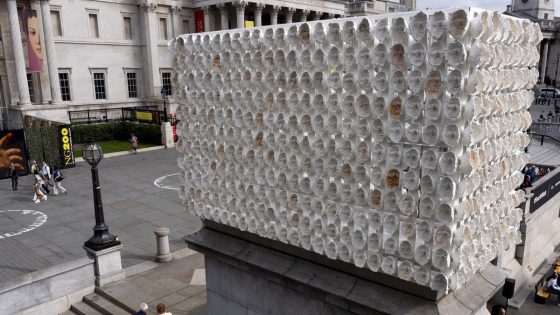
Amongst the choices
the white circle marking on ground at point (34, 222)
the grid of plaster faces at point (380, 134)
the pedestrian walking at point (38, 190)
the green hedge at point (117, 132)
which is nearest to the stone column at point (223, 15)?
the green hedge at point (117, 132)

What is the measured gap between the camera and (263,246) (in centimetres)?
723

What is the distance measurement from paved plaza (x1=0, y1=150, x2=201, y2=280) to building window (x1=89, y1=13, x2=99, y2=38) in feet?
70.4

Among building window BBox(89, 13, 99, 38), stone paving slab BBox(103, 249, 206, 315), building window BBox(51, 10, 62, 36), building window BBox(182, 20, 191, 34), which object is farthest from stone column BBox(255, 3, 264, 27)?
stone paving slab BBox(103, 249, 206, 315)

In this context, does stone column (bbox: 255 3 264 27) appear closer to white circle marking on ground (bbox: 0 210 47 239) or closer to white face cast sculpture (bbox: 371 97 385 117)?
white circle marking on ground (bbox: 0 210 47 239)

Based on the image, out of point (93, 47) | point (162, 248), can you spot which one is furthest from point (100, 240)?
point (93, 47)

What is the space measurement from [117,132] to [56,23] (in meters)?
12.3

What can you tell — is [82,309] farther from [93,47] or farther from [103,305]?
[93,47]

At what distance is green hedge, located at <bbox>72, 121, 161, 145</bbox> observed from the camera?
33.4 metres

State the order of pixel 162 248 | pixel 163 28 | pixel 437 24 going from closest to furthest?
pixel 437 24 → pixel 162 248 → pixel 163 28

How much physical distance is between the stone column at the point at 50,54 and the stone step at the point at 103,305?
3056cm

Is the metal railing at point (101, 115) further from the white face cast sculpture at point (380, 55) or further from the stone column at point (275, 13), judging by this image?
the white face cast sculpture at point (380, 55)

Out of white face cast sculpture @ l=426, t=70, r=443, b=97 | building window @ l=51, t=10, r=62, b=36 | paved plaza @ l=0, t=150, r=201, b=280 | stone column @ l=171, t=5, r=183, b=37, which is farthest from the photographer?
stone column @ l=171, t=5, r=183, b=37

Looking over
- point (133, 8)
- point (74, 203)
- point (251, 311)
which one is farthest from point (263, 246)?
point (133, 8)

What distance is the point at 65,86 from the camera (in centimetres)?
4081
